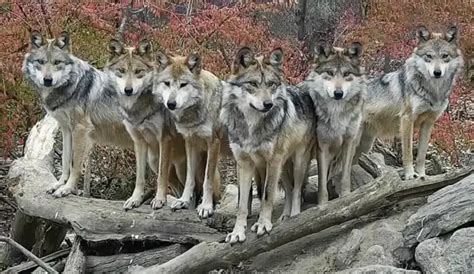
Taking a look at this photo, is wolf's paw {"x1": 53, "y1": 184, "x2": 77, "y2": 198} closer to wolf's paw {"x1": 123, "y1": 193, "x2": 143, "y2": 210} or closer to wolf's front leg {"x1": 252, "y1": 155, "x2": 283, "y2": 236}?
wolf's paw {"x1": 123, "y1": 193, "x2": 143, "y2": 210}

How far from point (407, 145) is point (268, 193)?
6.03 ft

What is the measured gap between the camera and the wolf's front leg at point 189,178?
676cm

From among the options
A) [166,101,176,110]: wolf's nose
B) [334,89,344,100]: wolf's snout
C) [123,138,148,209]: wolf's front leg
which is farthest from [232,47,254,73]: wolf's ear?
[123,138,148,209]: wolf's front leg

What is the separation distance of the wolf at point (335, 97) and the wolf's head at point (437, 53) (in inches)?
38.1

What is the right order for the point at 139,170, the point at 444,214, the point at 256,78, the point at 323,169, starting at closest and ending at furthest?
the point at 444,214 → the point at 256,78 → the point at 323,169 → the point at 139,170

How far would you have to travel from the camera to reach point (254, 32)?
9.18 metres

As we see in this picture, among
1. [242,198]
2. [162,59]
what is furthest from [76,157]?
[242,198]

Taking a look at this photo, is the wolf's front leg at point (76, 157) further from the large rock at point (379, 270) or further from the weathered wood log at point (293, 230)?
the large rock at point (379, 270)

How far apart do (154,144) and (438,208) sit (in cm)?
284

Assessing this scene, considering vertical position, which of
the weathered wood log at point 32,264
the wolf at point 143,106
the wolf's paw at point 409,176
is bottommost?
the weathered wood log at point 32,264

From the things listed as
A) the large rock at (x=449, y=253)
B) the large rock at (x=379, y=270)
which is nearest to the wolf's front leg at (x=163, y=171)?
the large rock at (x=379, y=270)

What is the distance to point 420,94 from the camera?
7.28 metres

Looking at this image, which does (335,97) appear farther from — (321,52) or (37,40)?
(37,40)

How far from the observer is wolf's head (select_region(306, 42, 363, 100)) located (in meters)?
6.46
